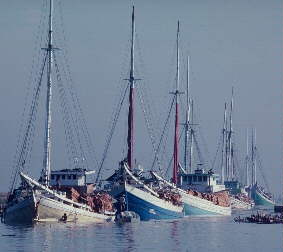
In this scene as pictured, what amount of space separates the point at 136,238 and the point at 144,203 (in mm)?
30960

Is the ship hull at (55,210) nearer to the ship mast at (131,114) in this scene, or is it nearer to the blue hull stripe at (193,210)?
the ship mast at (131,114)

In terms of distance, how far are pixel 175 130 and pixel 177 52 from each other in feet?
37.5

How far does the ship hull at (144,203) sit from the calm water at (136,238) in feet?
15.1

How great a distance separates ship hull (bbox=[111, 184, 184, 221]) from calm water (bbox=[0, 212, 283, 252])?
15.1 ft

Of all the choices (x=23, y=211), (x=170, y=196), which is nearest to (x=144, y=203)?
(x=170, y=196)

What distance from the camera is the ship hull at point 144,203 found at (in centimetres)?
12181

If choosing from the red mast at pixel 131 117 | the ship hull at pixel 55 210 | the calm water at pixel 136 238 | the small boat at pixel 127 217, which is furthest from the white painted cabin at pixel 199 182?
the ship hull at pixel 55 210

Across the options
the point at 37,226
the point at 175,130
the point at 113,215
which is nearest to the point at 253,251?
the point at 37,226

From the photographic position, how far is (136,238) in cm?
9312

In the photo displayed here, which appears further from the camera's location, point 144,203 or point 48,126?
point 144,203

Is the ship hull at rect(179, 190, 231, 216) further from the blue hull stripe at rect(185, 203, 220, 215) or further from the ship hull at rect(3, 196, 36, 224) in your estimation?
the ship hull at rect(3, 196, 36, 224)

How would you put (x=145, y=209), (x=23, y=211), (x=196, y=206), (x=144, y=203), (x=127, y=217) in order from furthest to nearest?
(x=196, y=206), (x=145, y=209), (x=144, y=203), (x=127, y=217), (x=23, y=211)

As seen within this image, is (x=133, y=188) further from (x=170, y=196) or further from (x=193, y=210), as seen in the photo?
(x=193, y=210)

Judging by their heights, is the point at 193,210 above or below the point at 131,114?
below
